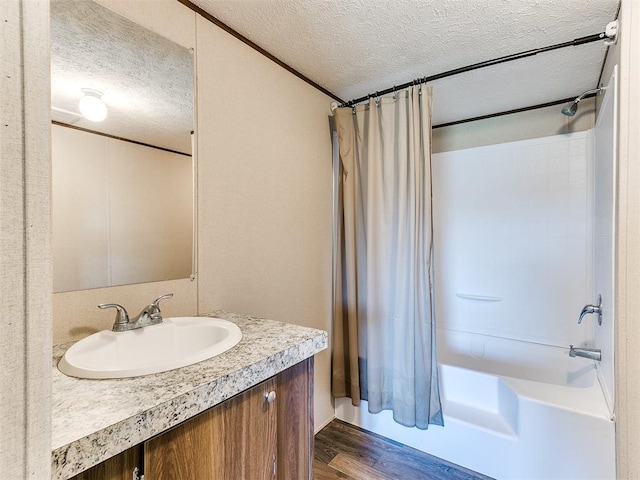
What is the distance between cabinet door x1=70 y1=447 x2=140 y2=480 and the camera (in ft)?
1.88

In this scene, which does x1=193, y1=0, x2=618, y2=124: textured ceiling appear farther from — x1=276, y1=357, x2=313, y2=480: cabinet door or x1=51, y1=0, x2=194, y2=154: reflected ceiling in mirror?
x1=276, y1=357, x2=313, y2=480: cabinet door

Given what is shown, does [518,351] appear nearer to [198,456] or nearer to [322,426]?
[322,426]

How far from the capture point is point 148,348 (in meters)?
1.05

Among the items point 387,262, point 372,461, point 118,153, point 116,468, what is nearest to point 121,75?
point 118,153

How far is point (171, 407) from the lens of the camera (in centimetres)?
65

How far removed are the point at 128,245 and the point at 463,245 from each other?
242 cm

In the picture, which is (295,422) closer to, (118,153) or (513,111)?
(118,153)

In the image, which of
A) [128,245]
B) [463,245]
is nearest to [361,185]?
[463,245]

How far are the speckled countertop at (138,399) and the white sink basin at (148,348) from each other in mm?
22

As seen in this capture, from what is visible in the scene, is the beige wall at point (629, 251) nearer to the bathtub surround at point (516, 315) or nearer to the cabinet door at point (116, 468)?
the bathtub surround at point (516, 315)

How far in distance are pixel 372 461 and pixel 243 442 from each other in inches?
51.4

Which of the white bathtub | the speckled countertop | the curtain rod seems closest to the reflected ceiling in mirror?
the speckled countertop

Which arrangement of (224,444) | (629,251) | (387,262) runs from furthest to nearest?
(387,262), (629,251), (224,444)

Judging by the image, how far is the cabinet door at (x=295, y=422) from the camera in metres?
0.96
